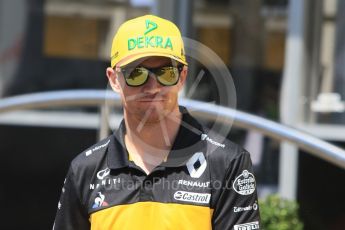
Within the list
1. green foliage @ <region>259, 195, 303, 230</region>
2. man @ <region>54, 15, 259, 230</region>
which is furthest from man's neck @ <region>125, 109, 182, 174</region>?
green foliage @ <region>259, 195, 303, 230</region>

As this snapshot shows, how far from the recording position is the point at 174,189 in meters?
2.36

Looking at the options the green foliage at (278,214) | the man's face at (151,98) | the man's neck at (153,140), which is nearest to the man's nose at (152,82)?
the man's face at (151,98)

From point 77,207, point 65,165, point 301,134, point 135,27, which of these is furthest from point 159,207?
point 65,165

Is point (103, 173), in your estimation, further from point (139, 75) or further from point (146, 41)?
point (146, 41)

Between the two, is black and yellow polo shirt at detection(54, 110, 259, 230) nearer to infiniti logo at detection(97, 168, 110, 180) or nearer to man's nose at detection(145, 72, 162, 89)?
infiniti logo at detection(97, 168, 110, 180)

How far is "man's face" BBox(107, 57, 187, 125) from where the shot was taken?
241 cm

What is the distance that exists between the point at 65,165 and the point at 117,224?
14.9 ft

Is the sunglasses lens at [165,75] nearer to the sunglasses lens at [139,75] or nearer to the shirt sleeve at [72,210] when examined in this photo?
the sunglasses lens at [139,75]

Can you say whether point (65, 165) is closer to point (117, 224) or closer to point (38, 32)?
point (38, 32)

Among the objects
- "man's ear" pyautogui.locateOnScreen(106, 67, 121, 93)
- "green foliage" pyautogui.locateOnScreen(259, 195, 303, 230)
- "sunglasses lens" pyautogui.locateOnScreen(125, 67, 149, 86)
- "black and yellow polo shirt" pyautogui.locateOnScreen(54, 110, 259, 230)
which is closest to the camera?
"black and yellow polo shirt" pyautogui.locateOnScreen(54, 110, 259, 230)

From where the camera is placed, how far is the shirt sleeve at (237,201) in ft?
7.64

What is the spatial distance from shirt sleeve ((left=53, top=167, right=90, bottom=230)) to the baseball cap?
41 cm

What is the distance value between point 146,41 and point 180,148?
348mm

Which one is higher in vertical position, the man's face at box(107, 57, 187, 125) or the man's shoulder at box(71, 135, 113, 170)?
the man's face at box(107, 57, 187, 125)
